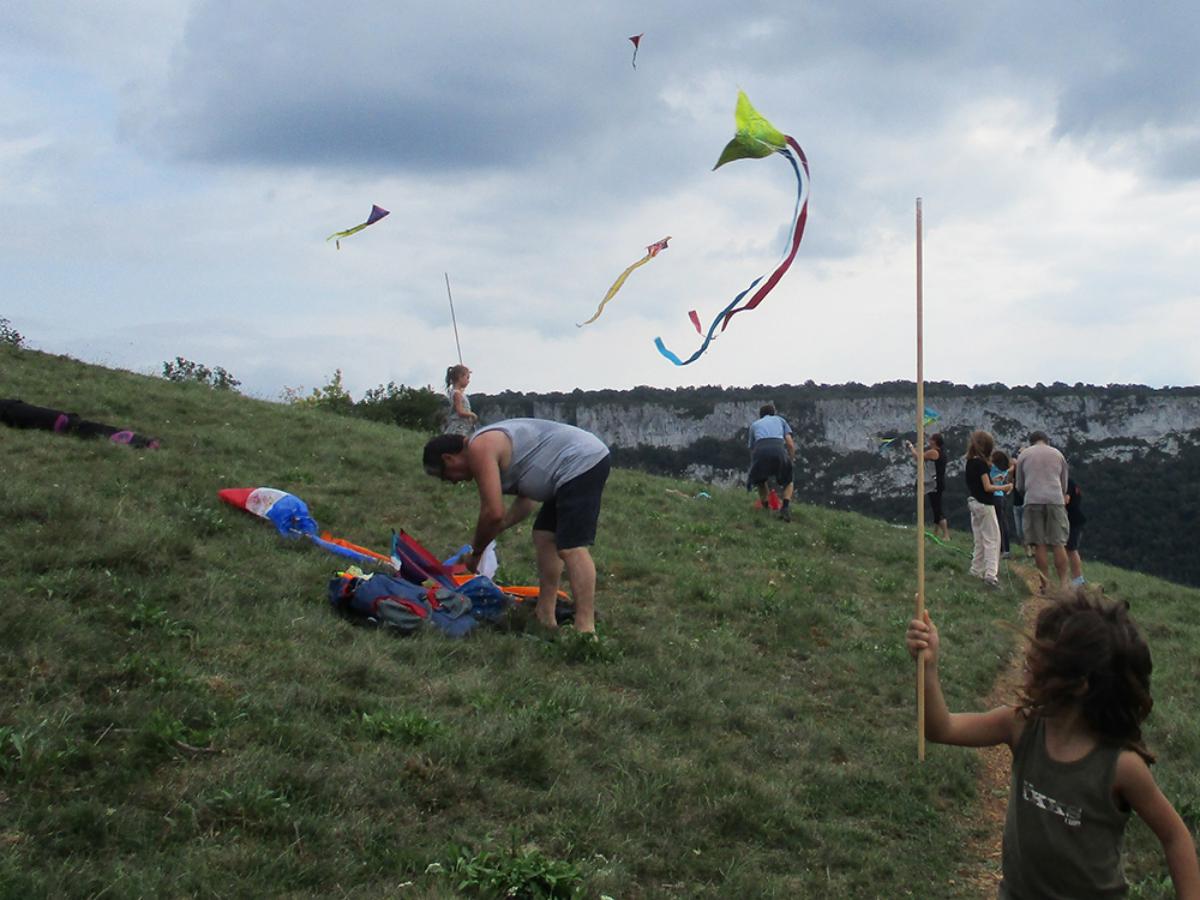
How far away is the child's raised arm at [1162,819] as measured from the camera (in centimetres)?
269

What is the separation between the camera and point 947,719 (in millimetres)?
3229

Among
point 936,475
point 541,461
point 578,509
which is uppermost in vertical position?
point 541,461

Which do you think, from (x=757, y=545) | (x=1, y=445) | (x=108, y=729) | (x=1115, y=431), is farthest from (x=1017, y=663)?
(x=1115, y=431)

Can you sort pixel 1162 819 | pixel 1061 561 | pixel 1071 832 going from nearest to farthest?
pixel 1162 819 → pixel 1071 832 → pixel 1061 561

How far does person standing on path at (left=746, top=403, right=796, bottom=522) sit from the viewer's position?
15.4 meters

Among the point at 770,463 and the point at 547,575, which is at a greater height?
the point at 770,463

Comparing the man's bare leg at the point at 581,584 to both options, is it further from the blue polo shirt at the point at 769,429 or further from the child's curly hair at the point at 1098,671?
the blue polo shirt at the point at 769,429

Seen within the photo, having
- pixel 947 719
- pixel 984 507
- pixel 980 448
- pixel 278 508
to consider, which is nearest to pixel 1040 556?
pixel 984 507

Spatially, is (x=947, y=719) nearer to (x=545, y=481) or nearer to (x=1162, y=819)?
(x=1162, y=819)

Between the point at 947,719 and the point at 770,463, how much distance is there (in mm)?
12281

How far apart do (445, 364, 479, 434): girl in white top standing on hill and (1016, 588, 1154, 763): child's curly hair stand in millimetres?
9339

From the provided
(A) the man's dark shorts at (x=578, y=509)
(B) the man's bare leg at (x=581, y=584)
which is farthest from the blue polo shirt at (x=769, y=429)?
(B) the man's bare leg at (x=581, y=584)

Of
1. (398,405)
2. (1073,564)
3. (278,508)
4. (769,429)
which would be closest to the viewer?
(278,508)

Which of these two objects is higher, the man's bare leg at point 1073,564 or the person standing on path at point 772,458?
the person standing on path at point 772,458
